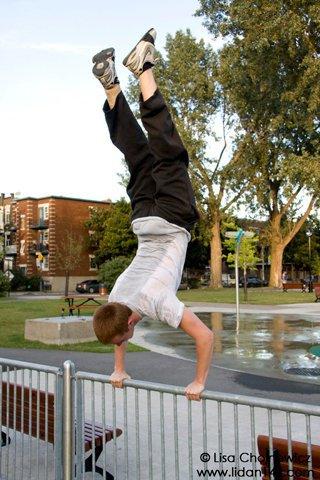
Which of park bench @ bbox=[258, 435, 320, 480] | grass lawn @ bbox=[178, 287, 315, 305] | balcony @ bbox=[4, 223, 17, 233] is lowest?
grass lawn @ bbox=[178, 287, 315, 305]

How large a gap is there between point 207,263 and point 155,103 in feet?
221

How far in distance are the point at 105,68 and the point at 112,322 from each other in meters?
1.63

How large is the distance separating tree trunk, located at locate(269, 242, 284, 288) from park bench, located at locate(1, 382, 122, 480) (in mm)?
47063

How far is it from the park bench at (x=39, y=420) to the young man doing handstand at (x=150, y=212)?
Result: 1.66ft

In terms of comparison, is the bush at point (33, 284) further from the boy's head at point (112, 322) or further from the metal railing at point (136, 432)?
the boy's head at point (112, 322)

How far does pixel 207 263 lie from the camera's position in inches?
2768

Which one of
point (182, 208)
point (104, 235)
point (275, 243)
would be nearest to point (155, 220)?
point (182, 208)

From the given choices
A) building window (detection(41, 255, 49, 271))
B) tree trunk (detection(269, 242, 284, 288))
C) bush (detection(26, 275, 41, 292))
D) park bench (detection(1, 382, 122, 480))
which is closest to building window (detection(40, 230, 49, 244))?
building window (detection(41, 255, 49, 271))

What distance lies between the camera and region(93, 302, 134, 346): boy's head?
10.6 feet

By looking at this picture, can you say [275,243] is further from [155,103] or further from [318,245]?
[155,103]

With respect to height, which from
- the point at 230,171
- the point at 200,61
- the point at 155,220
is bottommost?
the point at 155,220

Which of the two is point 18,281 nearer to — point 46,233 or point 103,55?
point 46,233

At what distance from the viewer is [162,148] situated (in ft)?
11.4

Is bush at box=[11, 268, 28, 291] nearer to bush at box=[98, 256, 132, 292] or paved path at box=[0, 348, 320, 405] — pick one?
bush at box=[98, 256, 132, 292]
